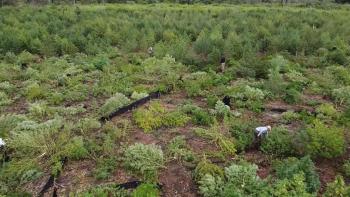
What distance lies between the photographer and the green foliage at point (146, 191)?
4.99m

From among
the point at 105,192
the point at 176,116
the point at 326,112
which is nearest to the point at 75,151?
the point at 105,192

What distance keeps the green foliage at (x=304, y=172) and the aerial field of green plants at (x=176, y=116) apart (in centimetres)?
2

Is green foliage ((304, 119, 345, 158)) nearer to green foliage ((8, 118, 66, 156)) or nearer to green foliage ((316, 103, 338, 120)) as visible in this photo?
green foliage ((316, 103, 338, 120))

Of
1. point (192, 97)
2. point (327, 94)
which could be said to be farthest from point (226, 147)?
point (327, 94)

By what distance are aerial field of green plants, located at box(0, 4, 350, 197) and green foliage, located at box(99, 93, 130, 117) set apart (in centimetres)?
3

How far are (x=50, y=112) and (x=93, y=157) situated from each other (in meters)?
2.35

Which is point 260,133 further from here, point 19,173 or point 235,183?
point 19,173

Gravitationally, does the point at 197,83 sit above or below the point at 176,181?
above

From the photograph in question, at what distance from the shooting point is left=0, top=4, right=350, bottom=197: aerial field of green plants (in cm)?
542

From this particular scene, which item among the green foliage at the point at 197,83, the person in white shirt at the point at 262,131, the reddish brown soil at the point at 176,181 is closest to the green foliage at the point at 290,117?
the person in white shirt at the point at 262,131

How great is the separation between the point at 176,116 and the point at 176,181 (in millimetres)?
2058

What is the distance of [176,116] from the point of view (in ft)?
24.1

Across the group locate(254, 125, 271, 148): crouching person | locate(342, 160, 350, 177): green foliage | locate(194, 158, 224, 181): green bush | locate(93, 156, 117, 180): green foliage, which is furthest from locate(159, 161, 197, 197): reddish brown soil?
locate(342, 160, 350, 177): green foliage

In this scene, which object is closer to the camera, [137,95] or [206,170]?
[206,170]
